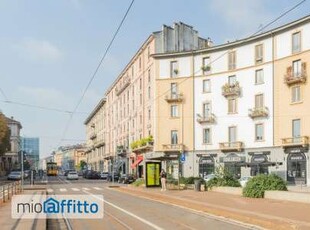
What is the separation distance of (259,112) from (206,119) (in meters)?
8.78

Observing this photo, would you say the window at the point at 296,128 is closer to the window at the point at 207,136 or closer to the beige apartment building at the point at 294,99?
the beige apartment building at the point at 294,99

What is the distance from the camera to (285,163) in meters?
50.2

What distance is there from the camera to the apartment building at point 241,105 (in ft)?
161

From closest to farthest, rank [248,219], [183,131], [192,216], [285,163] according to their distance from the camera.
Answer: [248,219]
[192,216]
[285,163]
[183,131]

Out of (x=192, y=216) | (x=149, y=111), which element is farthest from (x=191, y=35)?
(x=192, y=216)

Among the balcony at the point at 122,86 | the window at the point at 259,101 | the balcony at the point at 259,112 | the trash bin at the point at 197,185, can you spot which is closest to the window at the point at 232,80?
the window at the point at 259,101

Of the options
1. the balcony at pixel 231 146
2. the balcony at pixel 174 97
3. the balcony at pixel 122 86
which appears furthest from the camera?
the balcony at pixel 122 86

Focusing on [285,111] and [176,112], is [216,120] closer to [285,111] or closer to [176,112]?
[176,112]

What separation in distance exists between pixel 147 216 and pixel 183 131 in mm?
44953

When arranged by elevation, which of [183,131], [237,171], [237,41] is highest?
[237,41]

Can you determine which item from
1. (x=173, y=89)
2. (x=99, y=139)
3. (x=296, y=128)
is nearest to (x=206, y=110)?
(x=173, y=89)

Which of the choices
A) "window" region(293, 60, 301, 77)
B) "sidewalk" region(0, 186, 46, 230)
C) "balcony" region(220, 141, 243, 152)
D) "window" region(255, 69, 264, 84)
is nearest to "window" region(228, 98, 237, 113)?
"balcony" region(220, 141, 243, 152)

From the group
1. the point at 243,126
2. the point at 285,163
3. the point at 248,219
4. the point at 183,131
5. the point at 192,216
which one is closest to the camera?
the point at 248,219

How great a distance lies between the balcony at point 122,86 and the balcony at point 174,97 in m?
17.8
